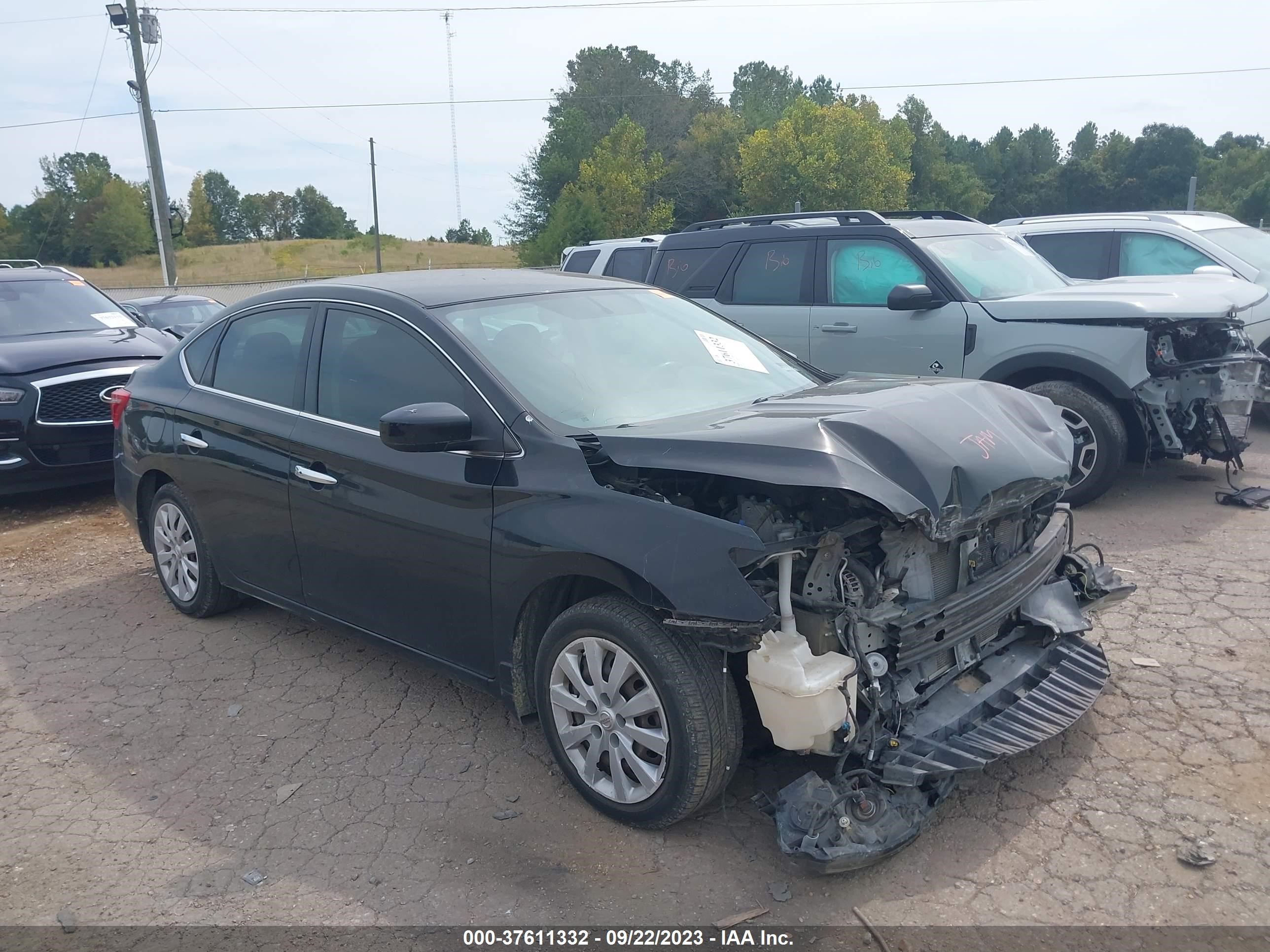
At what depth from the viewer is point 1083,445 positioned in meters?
6.63

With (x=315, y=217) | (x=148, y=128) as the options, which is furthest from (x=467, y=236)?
(x=148, y=128)

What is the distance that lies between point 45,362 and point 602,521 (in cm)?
641

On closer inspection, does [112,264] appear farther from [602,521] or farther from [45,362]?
[602,521]

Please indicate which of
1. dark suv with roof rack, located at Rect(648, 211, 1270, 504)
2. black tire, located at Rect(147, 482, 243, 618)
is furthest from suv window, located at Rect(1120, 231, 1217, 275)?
black tire, located at Rect(147, 482, 243, 618)

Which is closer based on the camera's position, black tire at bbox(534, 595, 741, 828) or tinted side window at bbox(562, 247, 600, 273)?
black tire at bbox(534, 595, 741, 828)

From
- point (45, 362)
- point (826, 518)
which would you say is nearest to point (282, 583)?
point (826, 518)

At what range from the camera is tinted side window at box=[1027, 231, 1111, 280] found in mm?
9820

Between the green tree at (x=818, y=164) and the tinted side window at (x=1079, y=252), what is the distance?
1417 inches

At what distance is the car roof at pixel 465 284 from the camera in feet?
13.7

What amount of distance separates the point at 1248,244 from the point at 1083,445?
521cm

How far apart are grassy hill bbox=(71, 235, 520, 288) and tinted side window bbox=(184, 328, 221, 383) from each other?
39607 mm

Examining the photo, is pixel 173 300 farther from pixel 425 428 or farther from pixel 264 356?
pixel 425 428

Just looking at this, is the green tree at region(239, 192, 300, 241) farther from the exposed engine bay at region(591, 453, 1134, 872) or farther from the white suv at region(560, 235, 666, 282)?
the exposed engine bay at region(591, 453, 1134, 872)

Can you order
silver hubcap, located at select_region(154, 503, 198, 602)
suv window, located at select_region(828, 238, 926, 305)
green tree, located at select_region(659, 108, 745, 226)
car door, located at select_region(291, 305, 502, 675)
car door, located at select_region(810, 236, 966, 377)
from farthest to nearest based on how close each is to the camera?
green tree, located at select_region(659, 108, 745, 226) → suv window, located at select_region(828, 238, 926, 305) → car door, located at select_region(810, 236, 966, 377) → silver hubcap, located at select_region(154, 503, 198, 602) → car door, located at select_region(291, 305, 502, 675)
